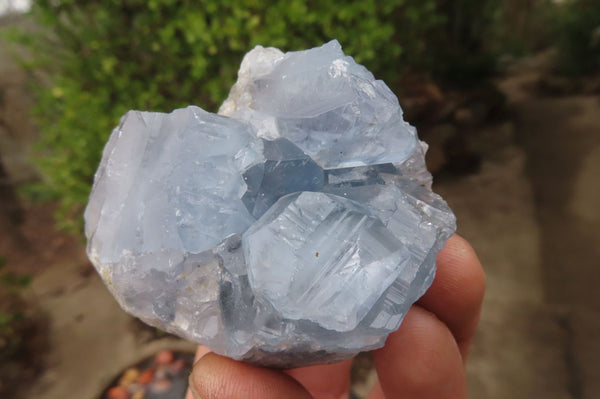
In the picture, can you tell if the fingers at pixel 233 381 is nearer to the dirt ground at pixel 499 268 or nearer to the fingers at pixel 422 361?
the fingers at pixel 422 361

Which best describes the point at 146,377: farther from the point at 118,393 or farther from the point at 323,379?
the point at 323,379

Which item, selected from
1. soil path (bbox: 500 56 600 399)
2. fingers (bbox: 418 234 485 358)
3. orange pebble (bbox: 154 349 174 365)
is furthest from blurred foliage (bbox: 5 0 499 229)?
soil path (bbox: 500 56 600 399)

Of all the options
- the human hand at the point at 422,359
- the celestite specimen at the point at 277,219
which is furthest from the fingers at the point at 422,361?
the celestite specimen at the point at 277,219

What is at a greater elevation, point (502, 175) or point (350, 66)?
point (350, 66)

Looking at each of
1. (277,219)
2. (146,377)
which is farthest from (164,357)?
(277,219)

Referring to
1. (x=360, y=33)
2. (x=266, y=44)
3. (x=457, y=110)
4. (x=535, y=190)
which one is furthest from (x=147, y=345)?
(x=457, y=110)

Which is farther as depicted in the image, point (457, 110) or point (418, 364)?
point (457, 110)

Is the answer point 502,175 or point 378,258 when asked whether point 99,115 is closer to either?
point 378,258
